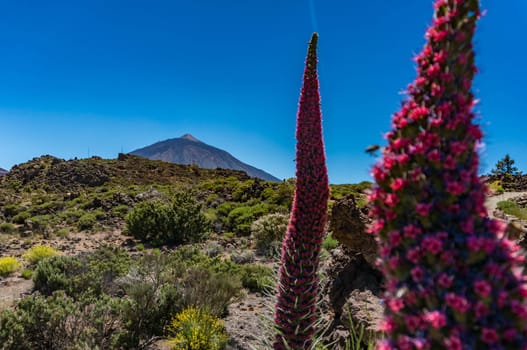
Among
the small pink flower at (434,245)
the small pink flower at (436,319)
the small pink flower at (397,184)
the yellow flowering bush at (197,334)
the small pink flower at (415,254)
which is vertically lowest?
the yellow flowering bush at (197,334)

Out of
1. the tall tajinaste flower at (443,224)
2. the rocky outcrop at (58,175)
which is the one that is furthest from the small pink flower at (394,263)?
the rocky outcrop at (58,175)

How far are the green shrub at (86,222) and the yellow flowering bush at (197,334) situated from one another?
13.1 m

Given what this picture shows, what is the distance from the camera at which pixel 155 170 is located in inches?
1978

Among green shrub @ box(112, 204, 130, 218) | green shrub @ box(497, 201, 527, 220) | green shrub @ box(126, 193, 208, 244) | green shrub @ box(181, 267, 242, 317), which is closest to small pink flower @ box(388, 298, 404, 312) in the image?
green shrub @ box(181, 267, 242, 317)

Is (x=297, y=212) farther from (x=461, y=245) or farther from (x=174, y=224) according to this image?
(x=174, y=224)

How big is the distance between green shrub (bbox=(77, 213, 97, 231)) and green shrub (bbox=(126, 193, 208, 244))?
10.5 ft

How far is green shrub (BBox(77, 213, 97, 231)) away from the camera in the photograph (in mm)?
16688

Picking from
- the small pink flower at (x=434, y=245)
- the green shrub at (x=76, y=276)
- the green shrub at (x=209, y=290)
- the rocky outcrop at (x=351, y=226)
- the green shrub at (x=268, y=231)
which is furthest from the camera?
the green shrub at (x=268, y=231)

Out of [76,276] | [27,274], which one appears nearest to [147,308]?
[76,276]

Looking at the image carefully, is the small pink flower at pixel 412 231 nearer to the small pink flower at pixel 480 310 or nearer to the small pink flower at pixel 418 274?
the small pink flower at pixel 418 274

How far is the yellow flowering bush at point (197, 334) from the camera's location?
4.88m

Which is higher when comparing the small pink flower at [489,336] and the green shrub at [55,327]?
the small pink flower at [489,336]

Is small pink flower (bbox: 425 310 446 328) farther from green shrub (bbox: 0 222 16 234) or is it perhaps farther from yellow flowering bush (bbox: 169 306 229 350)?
green shrub (bbox: 0 222 16 234)

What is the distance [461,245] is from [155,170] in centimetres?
5153
